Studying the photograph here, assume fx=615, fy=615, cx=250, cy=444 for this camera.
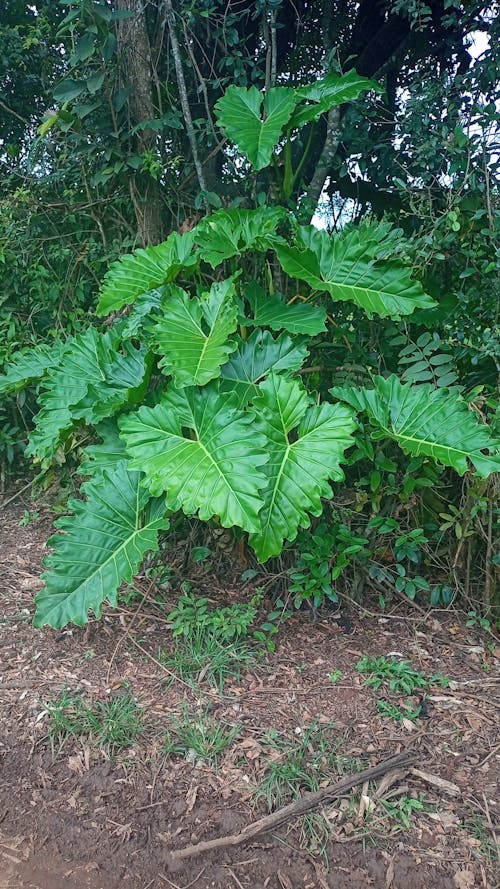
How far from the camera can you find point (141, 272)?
112 inches

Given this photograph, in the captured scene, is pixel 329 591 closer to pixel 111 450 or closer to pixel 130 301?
pixel 111 450

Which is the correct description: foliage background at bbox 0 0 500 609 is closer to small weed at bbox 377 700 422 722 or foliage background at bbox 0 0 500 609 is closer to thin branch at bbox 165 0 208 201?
thin branch at bbox 165 0 208 201

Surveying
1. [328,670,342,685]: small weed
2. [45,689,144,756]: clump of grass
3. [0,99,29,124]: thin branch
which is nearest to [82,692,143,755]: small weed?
[45,689,144,756]: clump of grass

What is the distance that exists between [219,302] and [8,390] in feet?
4.45

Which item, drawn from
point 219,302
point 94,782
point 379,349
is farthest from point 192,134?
point 94,782

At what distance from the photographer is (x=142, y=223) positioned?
3715 millimetres

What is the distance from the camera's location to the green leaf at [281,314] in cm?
251

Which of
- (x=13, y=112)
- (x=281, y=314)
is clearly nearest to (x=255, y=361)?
(x=281, y=314)

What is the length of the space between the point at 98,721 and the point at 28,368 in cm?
179

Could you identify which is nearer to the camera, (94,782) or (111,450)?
(94,782)

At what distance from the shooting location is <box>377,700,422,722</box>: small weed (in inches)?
84.8

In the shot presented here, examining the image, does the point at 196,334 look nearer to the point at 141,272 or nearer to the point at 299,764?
the point at 141,272

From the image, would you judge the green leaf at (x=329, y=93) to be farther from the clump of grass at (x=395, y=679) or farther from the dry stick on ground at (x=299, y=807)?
the dry stick on ground at (x=299, y=807)

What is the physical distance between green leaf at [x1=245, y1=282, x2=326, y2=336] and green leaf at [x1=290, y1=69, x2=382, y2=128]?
2.69 feet
